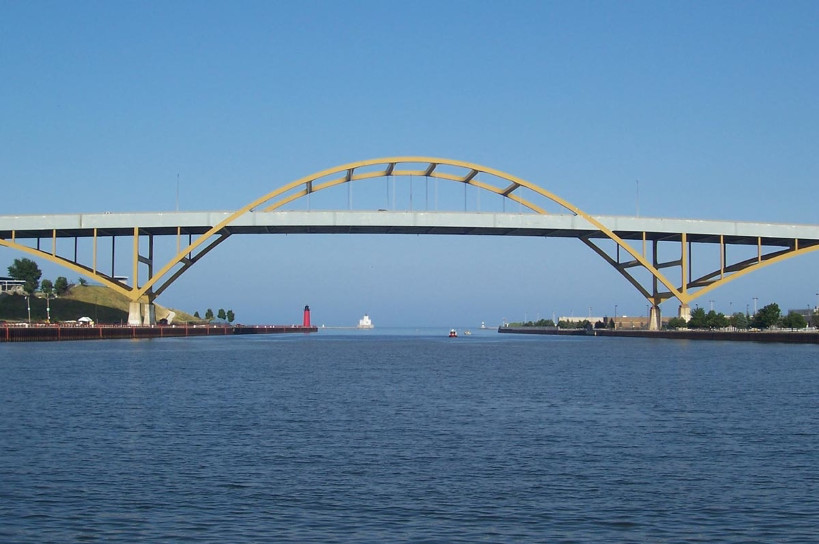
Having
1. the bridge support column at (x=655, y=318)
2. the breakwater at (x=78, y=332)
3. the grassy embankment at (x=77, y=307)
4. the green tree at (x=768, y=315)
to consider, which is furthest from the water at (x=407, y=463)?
the grassy embankment at (x=77, y=307)

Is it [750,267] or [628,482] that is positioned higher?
[750,267]

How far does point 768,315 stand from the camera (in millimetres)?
116375

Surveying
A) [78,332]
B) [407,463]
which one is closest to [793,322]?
[78,332]

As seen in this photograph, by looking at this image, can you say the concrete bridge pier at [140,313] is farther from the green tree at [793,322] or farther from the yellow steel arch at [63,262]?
the green tree at [793,322]

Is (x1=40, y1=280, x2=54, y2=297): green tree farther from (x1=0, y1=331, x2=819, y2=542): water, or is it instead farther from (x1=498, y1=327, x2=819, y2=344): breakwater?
(x1=0, y1=331, x2=819, y2=542): water

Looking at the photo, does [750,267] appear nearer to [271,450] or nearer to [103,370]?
[103,370]

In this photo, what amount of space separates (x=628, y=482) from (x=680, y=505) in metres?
1.87

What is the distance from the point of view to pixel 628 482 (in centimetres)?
1702

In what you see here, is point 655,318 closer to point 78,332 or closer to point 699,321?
point 699,321

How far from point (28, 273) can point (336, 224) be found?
6054 cm

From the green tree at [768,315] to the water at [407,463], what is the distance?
8365 centimetres

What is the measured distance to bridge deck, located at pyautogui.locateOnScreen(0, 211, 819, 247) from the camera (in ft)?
305

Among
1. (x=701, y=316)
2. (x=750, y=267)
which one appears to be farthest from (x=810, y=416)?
(x=701, y=316)

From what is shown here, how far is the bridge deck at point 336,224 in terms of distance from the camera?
93.1 m
